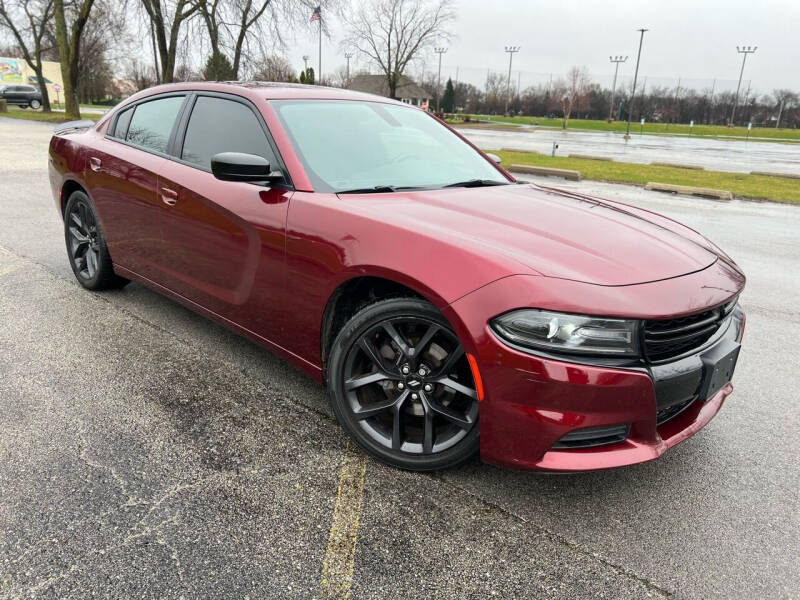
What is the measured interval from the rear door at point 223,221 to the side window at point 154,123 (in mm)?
186

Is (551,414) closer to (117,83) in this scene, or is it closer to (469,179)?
(469,179)

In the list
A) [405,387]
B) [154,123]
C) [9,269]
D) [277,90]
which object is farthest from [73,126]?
[405,387]

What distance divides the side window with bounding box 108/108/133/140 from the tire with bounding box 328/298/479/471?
2679mm

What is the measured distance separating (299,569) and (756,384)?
9.63 feet

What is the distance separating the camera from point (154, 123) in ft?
12.5

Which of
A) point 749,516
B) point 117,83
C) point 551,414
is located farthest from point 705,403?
point 117,83

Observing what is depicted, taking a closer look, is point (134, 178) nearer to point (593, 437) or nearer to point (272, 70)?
point (593, 437)

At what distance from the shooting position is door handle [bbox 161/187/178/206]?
10.8ft

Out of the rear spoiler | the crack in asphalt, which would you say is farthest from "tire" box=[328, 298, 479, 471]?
the rear spoiler

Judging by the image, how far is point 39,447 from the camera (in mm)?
2525

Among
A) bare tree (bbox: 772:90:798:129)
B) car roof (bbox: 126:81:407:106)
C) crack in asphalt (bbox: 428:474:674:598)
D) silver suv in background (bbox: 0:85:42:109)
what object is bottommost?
crack in asphalt (bbox: 428:474:674:598)

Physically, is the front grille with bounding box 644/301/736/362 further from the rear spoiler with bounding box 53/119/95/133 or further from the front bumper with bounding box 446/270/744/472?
the rear spoiler with bounding box 53/119/95/133

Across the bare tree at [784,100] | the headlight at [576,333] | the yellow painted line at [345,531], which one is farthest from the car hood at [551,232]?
the bare tree at [784,100]

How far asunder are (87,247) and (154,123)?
1.35 metres
